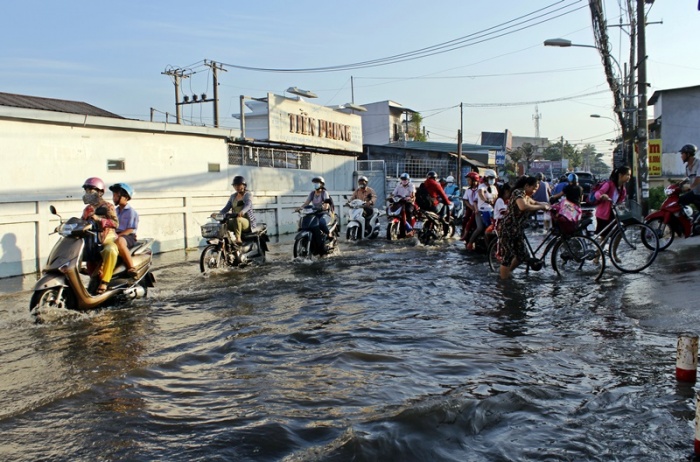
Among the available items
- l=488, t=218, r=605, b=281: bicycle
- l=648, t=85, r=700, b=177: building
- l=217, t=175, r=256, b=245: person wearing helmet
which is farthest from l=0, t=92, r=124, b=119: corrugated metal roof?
l=648, t=85, r=700, b=177: building

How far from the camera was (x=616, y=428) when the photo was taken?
3635 millimetres

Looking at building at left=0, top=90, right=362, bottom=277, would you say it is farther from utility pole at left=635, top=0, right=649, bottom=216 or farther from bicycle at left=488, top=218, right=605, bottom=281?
utility pole at left=635, top=0, right=649, bottom=216

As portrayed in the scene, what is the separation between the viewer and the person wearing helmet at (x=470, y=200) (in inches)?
493

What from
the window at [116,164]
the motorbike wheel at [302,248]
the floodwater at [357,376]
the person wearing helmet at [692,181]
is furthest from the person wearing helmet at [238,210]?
the person wearing helmet at [692,181]

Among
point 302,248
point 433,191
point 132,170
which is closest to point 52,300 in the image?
point 302,248

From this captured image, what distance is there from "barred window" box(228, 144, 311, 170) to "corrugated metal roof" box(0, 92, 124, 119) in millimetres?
4069

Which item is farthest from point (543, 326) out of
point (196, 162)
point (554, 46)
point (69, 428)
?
point (554, 46)

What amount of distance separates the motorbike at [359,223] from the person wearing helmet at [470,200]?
3.11 metres

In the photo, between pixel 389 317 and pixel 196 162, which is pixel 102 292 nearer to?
pixel 389 317

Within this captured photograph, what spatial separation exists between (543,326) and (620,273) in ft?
12.2

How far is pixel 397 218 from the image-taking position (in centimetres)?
1558

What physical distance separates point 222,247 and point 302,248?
2.05m

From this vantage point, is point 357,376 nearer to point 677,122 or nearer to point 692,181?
point 692,181

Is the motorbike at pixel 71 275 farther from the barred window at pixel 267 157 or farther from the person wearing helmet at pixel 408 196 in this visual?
the barred window at pixel 267 157
